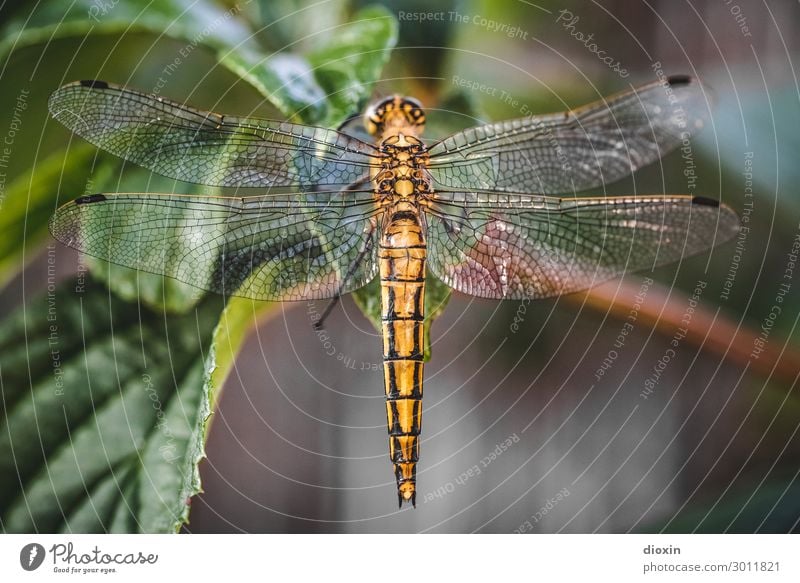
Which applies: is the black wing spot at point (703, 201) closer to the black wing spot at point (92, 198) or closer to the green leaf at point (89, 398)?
the green leaf at point (89, 398)

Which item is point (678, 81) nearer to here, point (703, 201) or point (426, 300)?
point (703, 201)

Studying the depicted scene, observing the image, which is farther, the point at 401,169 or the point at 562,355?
the point at 562,355

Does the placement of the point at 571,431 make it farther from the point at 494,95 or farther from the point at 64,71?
the point at 64,71

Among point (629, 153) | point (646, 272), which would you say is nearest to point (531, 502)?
point (646, 272)

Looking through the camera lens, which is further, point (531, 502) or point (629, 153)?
point (531, 502)

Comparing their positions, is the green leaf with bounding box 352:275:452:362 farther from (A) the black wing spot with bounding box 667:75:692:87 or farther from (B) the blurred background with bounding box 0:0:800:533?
(A) the black wing spot with bounding box 667:75:692:87
